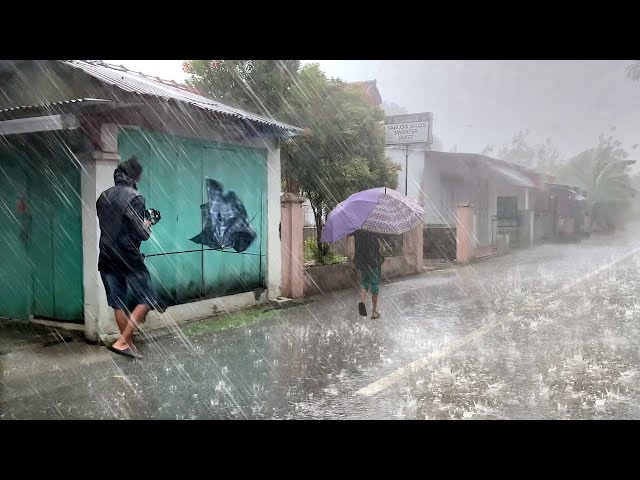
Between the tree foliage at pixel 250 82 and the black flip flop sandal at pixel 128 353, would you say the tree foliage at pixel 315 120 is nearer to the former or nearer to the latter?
the tree foliage at pixel 250 82

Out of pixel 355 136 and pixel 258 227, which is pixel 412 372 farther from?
pixel 355 136

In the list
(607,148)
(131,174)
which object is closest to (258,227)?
(131,174)

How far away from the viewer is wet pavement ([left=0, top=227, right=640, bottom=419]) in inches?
187

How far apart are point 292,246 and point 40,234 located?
14.2 feet

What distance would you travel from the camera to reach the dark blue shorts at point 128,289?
637cm

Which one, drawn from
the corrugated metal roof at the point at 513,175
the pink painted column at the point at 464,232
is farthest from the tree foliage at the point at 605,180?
the pink painted column at the point at 464,232

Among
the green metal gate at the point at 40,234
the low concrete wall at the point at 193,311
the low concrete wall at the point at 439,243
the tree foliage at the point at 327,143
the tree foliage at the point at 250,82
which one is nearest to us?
the low concrete wall at the point at 193,311

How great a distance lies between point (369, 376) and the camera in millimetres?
5684

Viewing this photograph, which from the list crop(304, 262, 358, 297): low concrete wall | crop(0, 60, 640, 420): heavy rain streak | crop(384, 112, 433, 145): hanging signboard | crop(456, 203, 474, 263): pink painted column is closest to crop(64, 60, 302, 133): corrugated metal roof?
crop(0, 60, 640, 420): heavy rain streak

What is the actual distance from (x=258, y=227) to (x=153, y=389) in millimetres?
4762

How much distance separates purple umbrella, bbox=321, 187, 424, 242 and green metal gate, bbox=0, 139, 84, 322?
11.3 ft

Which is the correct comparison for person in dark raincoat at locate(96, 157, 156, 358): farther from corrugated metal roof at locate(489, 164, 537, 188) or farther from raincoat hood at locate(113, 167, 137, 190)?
corrugated metal roof at locate(489, 164, 537, 188)

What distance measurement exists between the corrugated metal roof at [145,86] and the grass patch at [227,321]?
301cm

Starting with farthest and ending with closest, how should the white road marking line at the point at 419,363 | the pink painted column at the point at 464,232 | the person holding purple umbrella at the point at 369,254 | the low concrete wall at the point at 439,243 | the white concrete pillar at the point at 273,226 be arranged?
the low concrete wall at the point at 439,243, the pink painted column at the point at 464,232, the white concrete pillar at the point at 273,226, the person holding purple umbrella at the point at 369,254, the white road marking line at the point at 419,363
